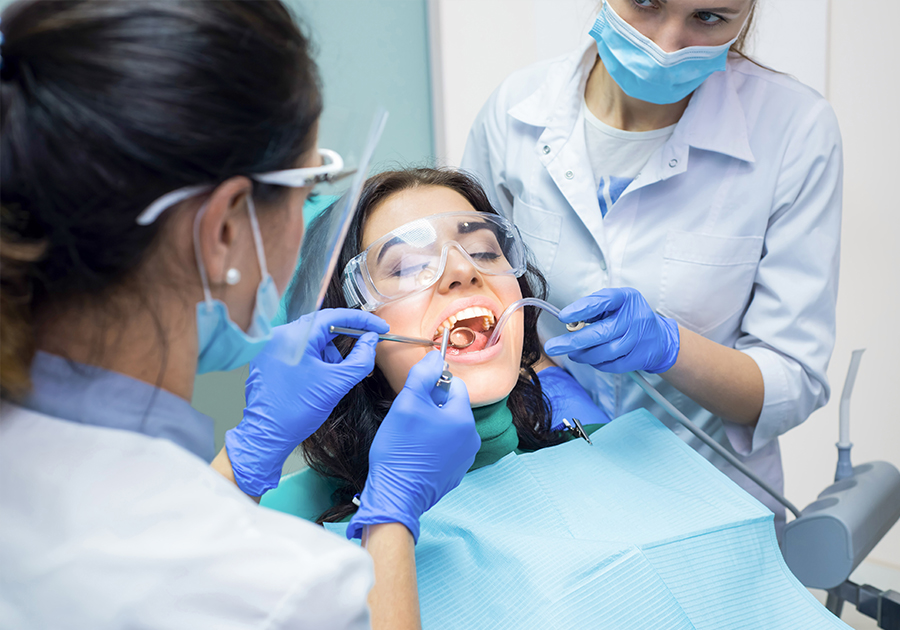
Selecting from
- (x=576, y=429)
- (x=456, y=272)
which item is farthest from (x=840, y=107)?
(x=456, y=272)

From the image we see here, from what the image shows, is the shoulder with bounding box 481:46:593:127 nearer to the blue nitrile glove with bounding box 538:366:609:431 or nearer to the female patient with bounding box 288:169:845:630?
the female patient with bounding box 288:169:845:630

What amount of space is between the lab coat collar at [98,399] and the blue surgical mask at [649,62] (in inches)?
45.0

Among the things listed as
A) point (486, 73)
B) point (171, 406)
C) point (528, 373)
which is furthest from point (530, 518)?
point (486, 73)

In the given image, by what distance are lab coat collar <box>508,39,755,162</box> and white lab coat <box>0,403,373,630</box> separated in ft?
4.09

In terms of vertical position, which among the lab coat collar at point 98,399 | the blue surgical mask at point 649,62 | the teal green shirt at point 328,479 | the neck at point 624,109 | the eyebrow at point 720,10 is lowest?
the teal green shirt at point 328,479

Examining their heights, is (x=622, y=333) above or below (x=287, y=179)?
below

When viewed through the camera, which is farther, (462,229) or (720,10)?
(462,229)

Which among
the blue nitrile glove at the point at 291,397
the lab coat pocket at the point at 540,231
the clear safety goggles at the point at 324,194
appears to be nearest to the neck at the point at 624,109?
the lab coat pocket at the point at 540,231

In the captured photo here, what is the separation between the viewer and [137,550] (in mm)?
683

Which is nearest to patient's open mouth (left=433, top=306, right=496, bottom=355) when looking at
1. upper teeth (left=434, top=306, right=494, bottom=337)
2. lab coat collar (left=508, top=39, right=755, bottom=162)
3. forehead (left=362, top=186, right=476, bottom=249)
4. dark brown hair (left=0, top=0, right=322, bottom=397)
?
upper teeth (left=434, top=306, right=494, bottom=337)

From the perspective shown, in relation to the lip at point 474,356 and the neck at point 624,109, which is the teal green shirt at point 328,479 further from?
the neck at point 624,109

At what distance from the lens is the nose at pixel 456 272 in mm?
1444

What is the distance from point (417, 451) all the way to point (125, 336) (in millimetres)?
536

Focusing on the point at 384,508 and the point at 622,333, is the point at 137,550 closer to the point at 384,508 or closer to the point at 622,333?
the point at 384,508
